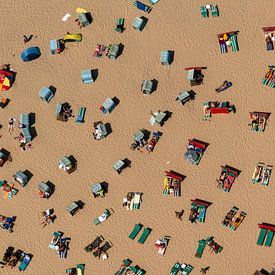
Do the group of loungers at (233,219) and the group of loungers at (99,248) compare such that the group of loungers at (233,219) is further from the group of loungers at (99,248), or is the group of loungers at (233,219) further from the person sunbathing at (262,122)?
the group of loungers at (99,248)

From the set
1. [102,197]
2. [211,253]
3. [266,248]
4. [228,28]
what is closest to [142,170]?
[102,197]

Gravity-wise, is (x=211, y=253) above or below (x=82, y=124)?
below

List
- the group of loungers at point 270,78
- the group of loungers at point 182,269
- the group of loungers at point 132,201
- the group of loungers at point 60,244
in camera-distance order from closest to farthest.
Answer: the group of loungers at point 182,269, the group of loungers at point 270,78, the group of loungers at point 132,201, the group of loungers at point 60,244

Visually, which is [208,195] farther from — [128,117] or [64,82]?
[64,82]

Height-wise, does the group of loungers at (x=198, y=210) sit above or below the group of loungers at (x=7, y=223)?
above

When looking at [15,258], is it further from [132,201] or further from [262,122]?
[262,122]

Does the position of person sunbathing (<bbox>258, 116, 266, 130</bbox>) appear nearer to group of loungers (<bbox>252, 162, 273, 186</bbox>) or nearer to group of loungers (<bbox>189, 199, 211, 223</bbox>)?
group of loungers (<bbox>252, 162, 273, 186</bbox>)

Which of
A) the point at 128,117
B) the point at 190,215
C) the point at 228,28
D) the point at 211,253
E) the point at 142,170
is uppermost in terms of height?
the point at 228,28

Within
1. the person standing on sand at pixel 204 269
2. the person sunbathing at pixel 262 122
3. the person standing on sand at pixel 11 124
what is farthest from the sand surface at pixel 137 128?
the person sunbathing at pixel 262 122
